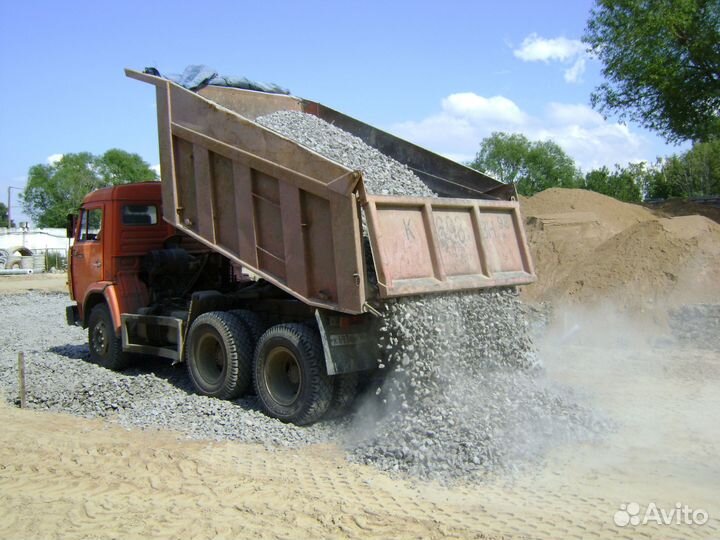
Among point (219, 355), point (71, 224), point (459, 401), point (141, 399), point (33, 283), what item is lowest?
point (459, 401)

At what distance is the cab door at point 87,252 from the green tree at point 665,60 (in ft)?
60.8

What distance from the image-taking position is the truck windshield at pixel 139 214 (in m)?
9.80

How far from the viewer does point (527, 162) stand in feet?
176

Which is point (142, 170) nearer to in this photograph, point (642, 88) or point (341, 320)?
point (642, 88)

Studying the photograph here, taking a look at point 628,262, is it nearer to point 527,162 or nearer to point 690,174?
point 690,174

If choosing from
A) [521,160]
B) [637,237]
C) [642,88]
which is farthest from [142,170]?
[637,237]

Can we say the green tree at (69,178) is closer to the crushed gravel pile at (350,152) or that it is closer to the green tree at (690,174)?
the green tree at (690,174)

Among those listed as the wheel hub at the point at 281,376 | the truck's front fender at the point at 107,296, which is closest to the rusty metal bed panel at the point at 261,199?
the wheel hub at the point at 281,376

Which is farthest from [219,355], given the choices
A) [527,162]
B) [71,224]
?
[527,162]

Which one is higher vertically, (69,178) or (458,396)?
(69,178)

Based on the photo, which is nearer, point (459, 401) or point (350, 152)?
point (459, 401)

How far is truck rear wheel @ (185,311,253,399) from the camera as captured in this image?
7613mm
